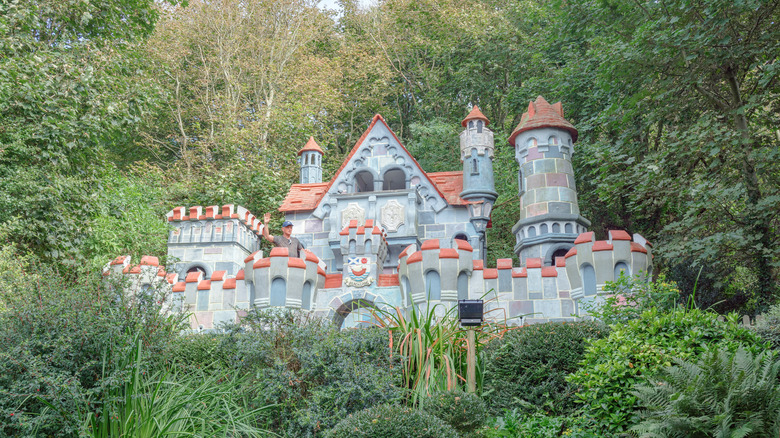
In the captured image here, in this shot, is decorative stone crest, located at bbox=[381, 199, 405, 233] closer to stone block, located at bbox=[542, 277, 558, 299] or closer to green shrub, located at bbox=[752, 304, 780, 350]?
stone block, located at bbox=[542, 277, 558, 299]

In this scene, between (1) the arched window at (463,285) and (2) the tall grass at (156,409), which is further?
(1) the arched window at (463,285)

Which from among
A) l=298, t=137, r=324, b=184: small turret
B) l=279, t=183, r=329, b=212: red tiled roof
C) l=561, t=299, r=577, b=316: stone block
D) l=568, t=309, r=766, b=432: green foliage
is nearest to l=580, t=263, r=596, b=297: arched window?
l=561, t=299, r=577, b=316: stone block

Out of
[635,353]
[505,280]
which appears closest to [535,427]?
[635,353]

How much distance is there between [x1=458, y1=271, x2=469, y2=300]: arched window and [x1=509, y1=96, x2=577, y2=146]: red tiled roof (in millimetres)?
5266

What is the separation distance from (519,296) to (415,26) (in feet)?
62.3

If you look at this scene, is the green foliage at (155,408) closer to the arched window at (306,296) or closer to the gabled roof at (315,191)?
the arched window at (306,296)

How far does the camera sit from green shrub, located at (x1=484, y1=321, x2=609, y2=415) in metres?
6.50

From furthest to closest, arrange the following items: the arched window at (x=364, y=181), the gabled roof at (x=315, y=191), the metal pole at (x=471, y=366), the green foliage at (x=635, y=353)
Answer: the arched window at (x=364, y=181)
the gabled roof at (x=315, y=191)
the metal pole at (x=471, y=366)
the green foliage at (x=635, y=353)

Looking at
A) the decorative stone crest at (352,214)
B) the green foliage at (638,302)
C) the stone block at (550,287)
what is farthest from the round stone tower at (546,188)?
the green foliage at (638,302)

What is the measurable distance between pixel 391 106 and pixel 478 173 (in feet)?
44.3

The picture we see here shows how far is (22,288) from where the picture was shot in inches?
267

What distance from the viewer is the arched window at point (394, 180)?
16.6 meters

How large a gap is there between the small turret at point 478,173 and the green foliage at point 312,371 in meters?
8.42

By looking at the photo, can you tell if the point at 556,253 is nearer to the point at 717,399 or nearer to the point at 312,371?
the point at 312,371
